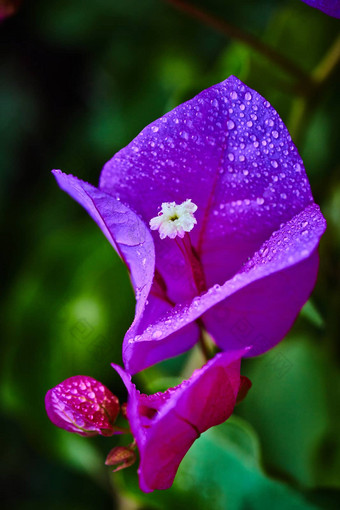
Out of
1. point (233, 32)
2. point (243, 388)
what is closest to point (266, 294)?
point (243, 388)

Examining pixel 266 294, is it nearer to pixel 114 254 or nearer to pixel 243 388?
pixel 243 388

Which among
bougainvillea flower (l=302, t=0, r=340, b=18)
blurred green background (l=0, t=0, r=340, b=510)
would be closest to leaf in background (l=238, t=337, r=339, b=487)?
blurred green background (l=0, t=0, r=340, b=510)

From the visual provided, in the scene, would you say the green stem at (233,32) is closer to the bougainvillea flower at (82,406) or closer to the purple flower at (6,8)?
the purple flower at (6,8)

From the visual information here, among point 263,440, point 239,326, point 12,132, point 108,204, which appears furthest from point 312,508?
point 12,132

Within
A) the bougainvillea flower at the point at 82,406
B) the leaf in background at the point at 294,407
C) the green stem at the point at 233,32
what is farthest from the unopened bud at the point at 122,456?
the green stem at the point at 233,32

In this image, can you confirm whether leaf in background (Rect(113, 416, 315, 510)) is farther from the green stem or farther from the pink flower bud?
the green stem

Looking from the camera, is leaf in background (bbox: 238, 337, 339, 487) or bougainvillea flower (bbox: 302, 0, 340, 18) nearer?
bougainvillea flower (bbox: 302, 0, 340, 18)
